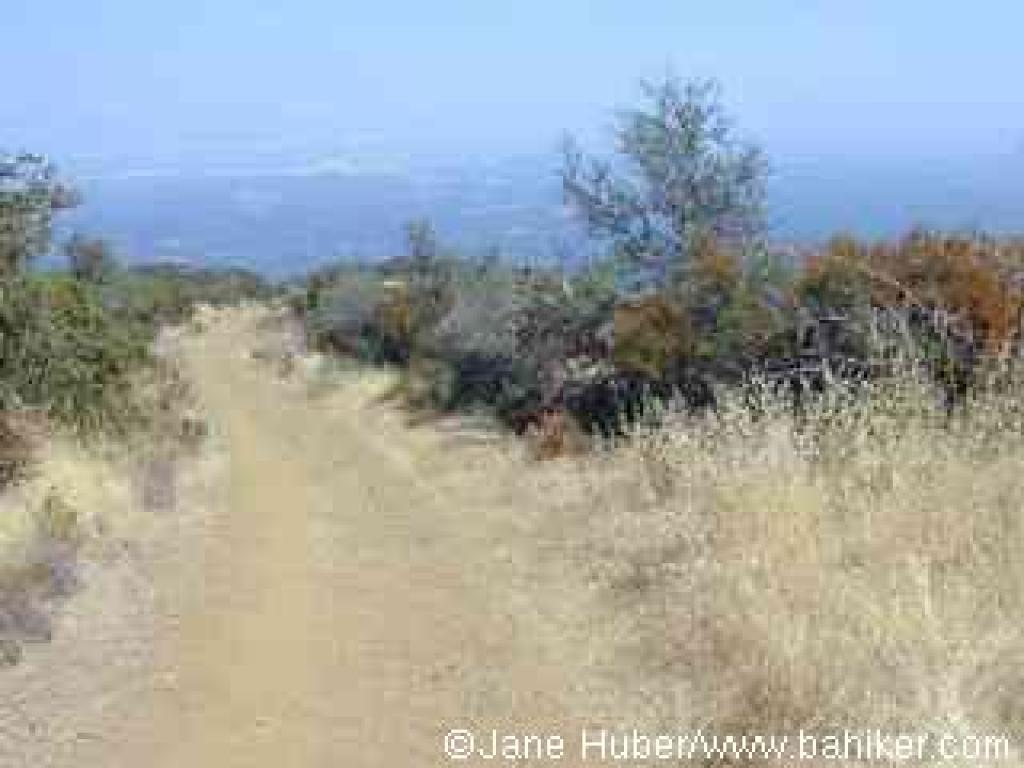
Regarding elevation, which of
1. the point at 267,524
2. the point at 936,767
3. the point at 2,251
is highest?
the point at 2,251

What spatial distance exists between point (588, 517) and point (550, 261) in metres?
12.1

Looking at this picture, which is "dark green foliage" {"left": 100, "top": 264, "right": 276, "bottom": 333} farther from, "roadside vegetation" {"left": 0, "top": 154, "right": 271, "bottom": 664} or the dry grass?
the dry grass

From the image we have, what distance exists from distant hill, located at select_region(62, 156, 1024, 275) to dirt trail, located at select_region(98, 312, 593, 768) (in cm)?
562

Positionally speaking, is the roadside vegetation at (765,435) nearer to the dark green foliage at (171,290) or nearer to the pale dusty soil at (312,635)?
the pale dusty soil at (312,635)

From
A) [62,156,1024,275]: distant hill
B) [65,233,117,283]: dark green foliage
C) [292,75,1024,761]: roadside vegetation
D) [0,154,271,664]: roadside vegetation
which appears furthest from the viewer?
[62,156,1024,275]: distant hill

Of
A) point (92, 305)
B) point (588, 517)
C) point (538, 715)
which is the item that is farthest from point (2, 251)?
point (538, 715)

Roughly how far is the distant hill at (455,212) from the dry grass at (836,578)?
8338 millimetres

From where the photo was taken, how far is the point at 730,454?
36.9 ft

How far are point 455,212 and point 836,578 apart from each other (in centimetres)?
10059

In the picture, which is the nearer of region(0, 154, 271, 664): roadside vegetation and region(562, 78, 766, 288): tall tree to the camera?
region(0, 154, 271, 664): roadside vegetation

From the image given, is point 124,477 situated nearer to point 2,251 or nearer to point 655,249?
point 2,251

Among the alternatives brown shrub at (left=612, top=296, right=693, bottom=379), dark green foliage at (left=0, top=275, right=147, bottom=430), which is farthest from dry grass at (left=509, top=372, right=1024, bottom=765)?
dark green foliage at (left=0, top=275, right=147, bottom=430)

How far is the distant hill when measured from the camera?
45156mm

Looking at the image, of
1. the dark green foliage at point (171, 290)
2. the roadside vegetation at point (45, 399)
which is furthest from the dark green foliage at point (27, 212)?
the dark green foliage at point (171, 290)
